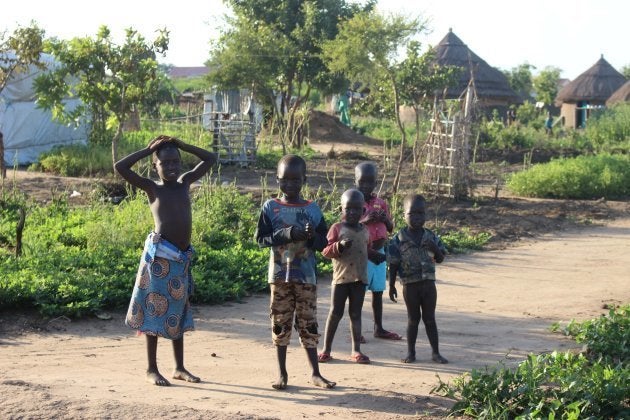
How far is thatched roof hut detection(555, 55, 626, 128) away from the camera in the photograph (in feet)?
142

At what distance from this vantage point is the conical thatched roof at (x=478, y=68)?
35688 millimetres

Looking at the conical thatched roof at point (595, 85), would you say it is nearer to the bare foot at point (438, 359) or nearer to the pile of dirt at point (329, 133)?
the pile of dirt at point (329, 133)

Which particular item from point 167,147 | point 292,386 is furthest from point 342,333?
point 167,147

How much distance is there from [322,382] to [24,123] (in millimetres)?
16621

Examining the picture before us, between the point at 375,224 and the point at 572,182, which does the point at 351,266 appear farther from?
the point at 572,182

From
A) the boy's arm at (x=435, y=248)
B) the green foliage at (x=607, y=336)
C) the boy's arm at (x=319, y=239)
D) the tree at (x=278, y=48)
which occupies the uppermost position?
the tree at (x=278, y=48)

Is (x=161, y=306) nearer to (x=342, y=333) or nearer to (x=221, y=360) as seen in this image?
(x=221, y=360)

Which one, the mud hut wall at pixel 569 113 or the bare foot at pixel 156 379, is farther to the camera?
the mud hut wall at pixel 569 113

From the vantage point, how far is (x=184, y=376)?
5820mm

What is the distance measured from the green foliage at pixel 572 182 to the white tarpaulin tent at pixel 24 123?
372 inches

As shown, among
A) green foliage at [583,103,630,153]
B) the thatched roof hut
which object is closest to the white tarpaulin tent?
green foliage at [583,103,630,153]

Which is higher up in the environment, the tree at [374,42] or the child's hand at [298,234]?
the tree at [374,42]

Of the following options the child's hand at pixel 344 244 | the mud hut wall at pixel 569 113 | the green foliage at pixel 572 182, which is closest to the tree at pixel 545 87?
the mud hut wall at pixel 569 113

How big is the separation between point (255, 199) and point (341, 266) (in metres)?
8.08
